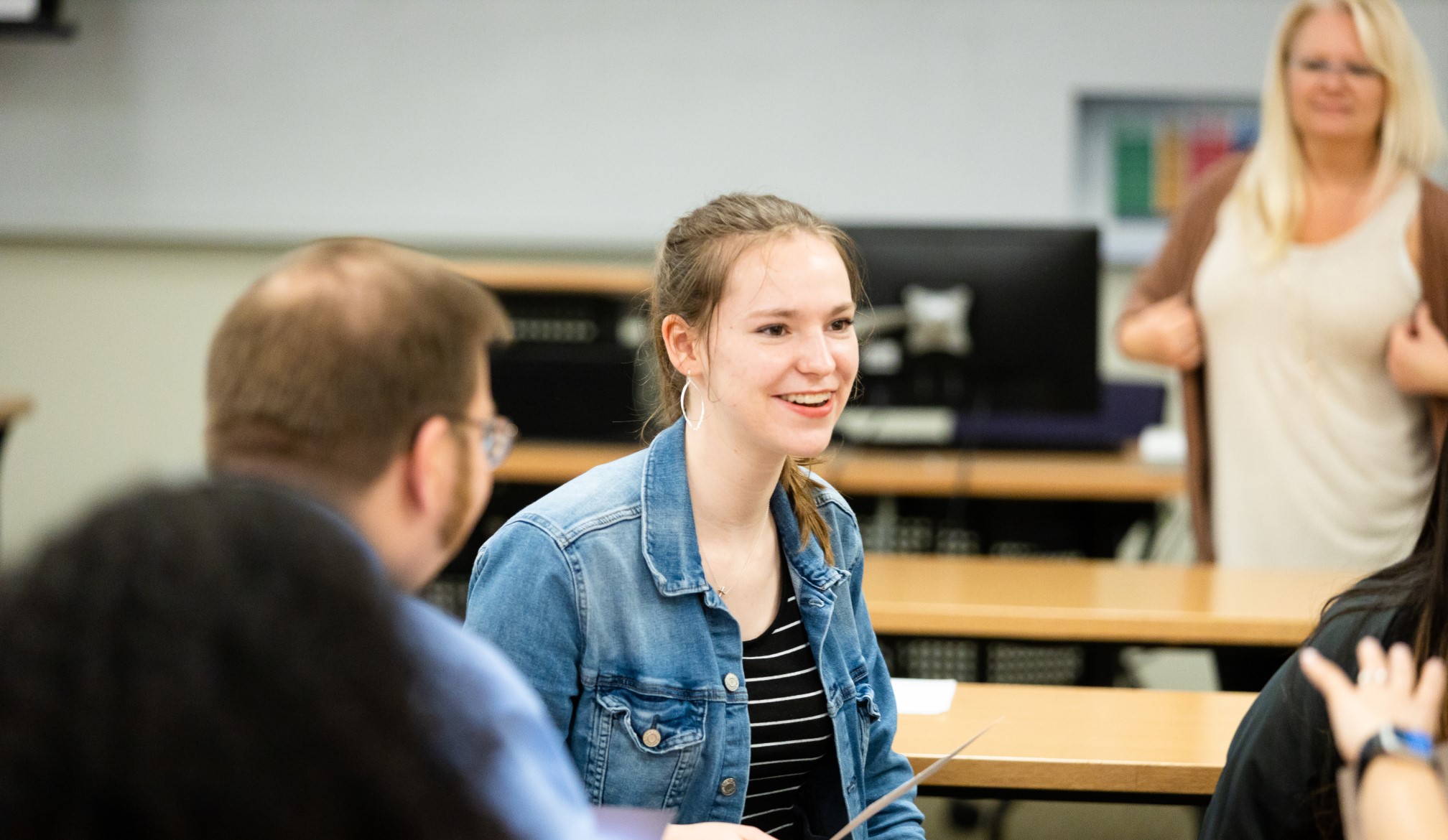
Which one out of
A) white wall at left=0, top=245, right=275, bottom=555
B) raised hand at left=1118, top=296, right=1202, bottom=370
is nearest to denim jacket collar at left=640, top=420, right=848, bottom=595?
raised hand at left=1118, top=296, right=1202, bottom=370

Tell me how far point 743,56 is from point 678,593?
3.92 meters

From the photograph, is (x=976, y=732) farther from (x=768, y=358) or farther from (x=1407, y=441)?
(x=1407, y=441)

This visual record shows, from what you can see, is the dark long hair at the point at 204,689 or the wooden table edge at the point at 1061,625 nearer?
the dark long hair at the point at 204,689

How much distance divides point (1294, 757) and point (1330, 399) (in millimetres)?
1317

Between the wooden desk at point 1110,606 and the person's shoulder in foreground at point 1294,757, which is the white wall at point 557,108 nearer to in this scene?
the wooden desk at point 1110,606

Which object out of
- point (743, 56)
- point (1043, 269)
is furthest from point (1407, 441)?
point (743, 56)

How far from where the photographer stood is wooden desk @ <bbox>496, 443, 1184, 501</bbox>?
9.65ft

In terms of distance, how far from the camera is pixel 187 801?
54cm

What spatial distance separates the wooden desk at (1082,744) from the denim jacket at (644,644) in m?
0.15

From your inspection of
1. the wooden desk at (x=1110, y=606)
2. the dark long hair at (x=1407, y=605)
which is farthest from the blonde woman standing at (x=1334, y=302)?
the dark long hair at (x=1407, y=605)

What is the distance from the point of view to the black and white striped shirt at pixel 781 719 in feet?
4.55

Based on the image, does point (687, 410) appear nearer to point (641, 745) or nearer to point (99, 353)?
point (641, 745)

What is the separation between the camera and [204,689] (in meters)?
0.55

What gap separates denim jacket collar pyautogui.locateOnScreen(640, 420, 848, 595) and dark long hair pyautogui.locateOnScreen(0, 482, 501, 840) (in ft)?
2.48
